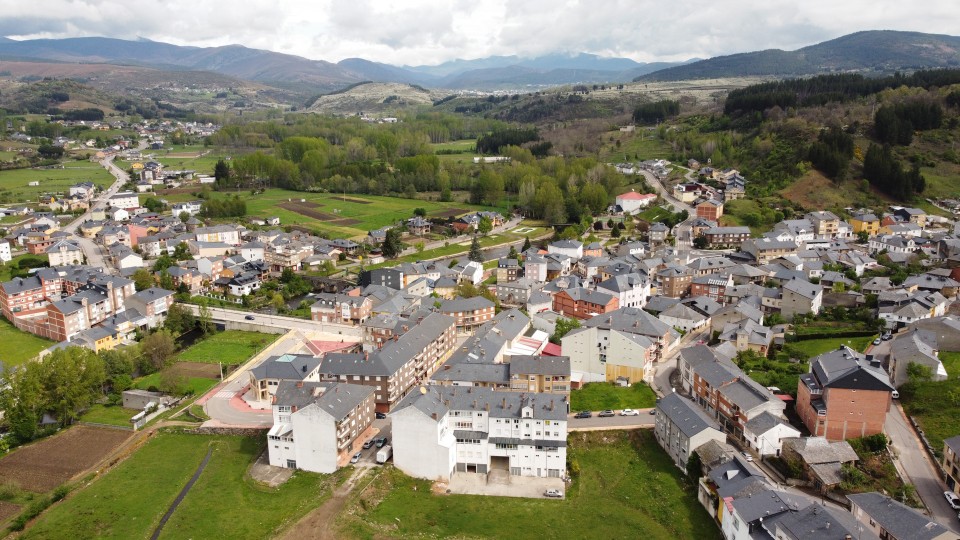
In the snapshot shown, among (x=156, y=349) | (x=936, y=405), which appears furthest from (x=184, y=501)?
(x=936, y=405)

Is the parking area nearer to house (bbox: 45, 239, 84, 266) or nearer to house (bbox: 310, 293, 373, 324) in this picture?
house (bbox: 310, 293, 373, 324)

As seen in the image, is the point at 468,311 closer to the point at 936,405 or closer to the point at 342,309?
the point at 342,309

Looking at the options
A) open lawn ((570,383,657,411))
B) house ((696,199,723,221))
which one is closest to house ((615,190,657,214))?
house ((696,199,723,221))

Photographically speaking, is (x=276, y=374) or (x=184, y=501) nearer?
(x=184, y=501)

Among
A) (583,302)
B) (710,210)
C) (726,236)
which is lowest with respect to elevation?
(583,302)

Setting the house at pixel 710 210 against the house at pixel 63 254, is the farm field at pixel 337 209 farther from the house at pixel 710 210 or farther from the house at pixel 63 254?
the house at pixel 710 210

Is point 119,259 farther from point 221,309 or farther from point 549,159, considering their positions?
point 549,159
